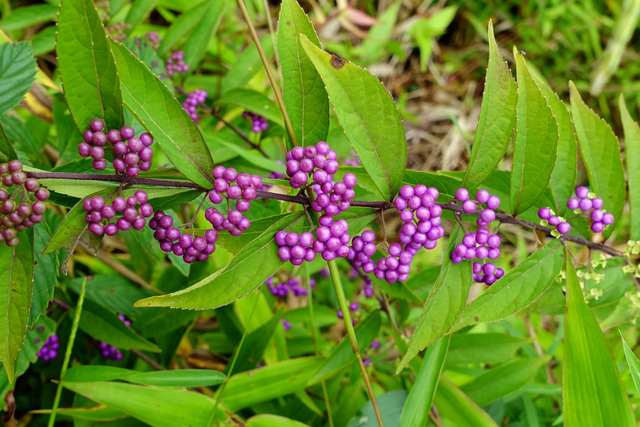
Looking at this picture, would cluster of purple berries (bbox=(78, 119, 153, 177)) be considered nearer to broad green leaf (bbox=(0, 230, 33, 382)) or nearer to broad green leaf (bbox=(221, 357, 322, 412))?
broad green leaf (bbox=(0, 230, 33, 382))

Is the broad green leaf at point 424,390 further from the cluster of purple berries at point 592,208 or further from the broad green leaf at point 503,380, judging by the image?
the broad green leaf at point 503,380

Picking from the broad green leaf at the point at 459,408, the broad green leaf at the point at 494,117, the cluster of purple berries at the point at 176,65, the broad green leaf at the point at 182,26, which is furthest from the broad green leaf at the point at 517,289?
the broad green leaf at the point at 182,26

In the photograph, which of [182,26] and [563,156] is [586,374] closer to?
[563,156]

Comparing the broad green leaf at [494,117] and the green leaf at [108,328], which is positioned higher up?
the broad green leaf at [494,117]

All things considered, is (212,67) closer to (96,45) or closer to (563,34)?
(96,45)

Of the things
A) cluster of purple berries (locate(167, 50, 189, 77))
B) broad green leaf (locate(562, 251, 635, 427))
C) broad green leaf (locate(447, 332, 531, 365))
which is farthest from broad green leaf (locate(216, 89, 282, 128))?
broad green leaf (locate(562, 251, 635, 427))
